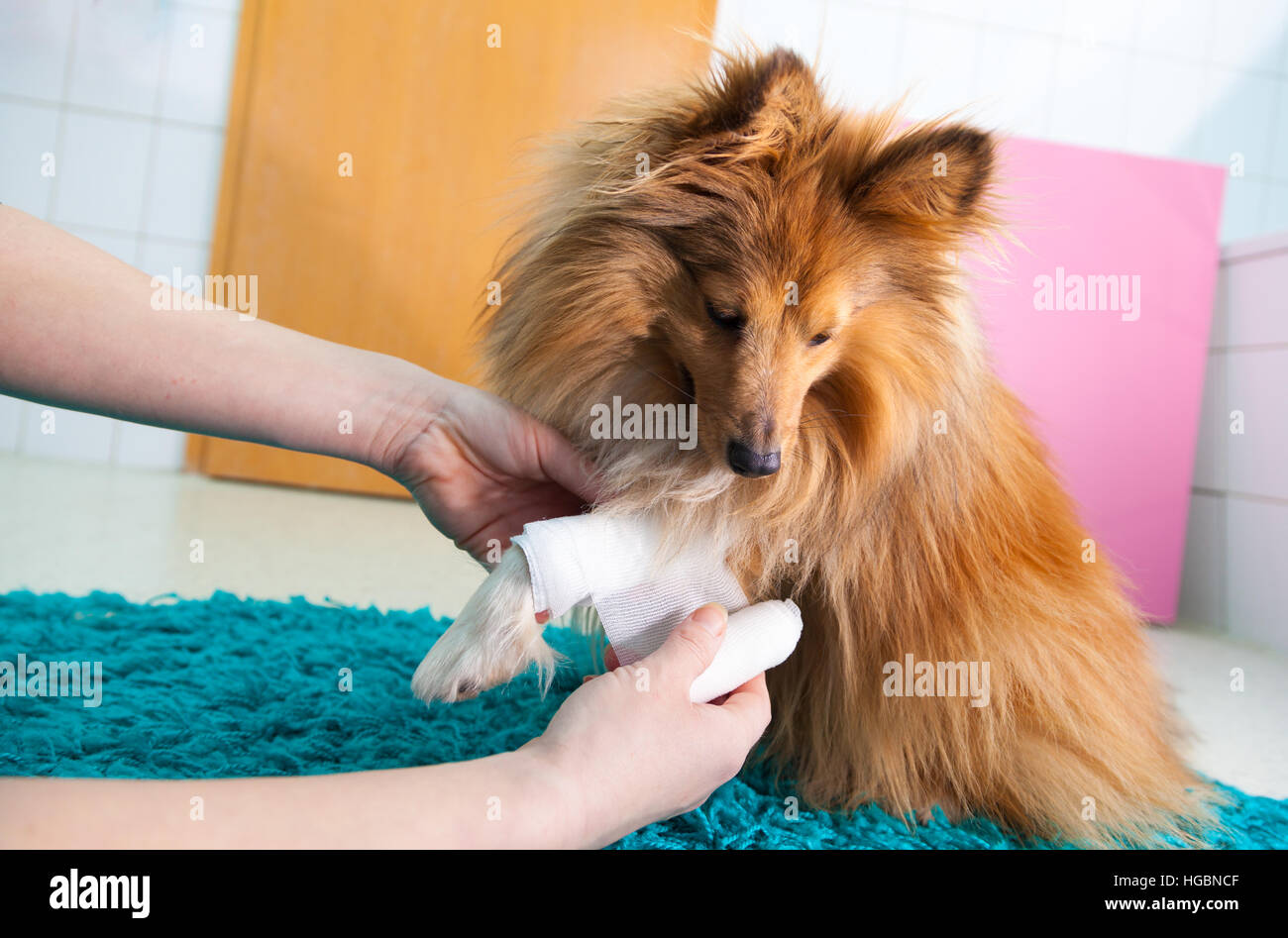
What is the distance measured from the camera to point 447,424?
4.48ft

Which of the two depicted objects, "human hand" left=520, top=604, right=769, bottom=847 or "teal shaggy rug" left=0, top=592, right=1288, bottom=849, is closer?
"human hand" left=520, top=604, right=769, bottom=847

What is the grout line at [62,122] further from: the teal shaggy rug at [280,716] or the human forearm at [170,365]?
the human forearm at [170,365]

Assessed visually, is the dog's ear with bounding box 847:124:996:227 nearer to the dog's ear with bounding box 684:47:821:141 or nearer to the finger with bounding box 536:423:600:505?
the dog's ear with bounding box 684:47:821:141

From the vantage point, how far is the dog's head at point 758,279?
131 cm

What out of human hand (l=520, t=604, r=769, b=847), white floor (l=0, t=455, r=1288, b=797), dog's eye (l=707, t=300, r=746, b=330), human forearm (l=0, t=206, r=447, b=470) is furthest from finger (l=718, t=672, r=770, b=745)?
white floor (l=0, t=455, r=1288, b=797)

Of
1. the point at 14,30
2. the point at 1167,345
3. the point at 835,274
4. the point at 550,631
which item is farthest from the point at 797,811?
the point at 14,30

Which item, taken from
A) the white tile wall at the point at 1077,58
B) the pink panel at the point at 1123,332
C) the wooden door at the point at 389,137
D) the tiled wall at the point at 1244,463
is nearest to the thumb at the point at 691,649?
the pink panel at the point at 1123,332

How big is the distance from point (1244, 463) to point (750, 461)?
3244mm

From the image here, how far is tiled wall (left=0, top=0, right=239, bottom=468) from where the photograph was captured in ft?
13.2

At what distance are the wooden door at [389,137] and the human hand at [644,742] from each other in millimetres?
3356

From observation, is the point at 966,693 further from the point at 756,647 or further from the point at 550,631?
the point at 550,631

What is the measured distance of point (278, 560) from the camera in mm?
2869

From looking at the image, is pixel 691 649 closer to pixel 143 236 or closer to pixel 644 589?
pixel 644 589
